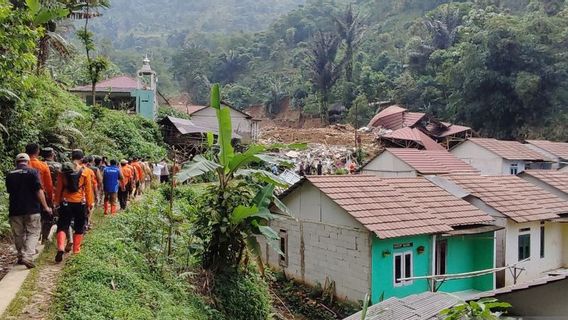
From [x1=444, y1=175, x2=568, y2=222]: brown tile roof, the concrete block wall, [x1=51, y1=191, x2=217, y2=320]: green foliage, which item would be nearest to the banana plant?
[x1=51, y1=191, x2=217, y2=320]: green foliage

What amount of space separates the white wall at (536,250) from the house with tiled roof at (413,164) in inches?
259

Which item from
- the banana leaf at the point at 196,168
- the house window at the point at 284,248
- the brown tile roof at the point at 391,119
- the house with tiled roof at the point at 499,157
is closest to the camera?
the banana leaf at the point at 196,168

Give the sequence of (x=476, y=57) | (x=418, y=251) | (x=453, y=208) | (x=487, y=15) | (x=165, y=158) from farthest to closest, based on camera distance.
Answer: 1. (x=487, y=15)
2. (x=476, y=57)
3. (x=165, y=158)
4. (x=453, y=208)
5. (x=418, y=251)

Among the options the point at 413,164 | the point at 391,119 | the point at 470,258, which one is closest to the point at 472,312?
the point at 470,258

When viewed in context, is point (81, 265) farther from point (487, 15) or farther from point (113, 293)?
point (487, 15)

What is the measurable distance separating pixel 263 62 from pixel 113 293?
2747 inches

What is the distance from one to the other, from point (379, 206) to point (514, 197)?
5.91 meters

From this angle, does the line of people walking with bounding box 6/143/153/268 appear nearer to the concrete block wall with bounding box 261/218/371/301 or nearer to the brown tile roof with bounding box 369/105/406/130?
the concrete block wall with bounding box 261/218/371/301

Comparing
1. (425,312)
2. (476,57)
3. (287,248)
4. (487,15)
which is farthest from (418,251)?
(487,15)

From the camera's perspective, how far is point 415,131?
1451 inches

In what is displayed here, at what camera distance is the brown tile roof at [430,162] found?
79.9 feet

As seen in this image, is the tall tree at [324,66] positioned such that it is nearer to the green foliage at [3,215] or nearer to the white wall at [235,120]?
the white wall at [235,120]

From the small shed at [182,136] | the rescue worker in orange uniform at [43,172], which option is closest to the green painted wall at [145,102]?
the small shed at [182,136]

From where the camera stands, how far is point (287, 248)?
16.1 m
